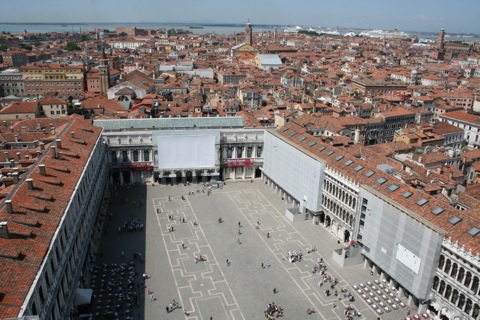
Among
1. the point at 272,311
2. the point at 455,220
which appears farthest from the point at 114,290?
the point at 455,220

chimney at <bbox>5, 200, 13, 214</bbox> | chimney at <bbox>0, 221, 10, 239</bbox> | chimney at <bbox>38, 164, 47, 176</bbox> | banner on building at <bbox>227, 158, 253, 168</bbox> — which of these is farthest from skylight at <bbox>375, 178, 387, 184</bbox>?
chimney at <bbox>0, 221, 10, 239</bbox>

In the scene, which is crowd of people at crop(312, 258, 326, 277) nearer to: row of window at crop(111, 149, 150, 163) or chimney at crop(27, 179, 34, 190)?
chimney at crop(27, 179, 34, 190)

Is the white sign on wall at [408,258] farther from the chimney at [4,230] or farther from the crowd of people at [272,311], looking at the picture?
the chimney at [4,230]

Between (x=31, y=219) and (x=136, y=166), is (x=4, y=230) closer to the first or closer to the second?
(x=31, y=219)

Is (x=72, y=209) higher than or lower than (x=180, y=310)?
higher

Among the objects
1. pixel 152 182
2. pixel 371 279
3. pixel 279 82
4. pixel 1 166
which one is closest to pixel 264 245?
pixel 371 279

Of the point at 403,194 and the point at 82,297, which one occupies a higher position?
the point at 403,194

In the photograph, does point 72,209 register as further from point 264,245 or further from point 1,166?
point 264,245
